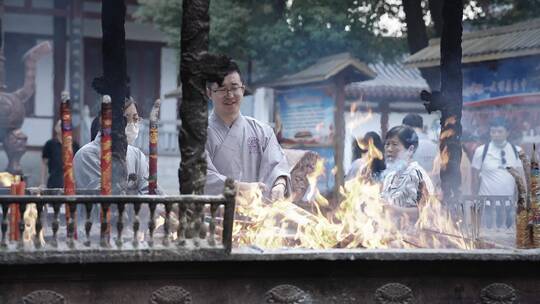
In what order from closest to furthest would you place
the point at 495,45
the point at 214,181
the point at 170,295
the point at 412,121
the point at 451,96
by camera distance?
1. the point at 170,295
2. the point at 214,181
3. the point at 451,96
4. the point at 412,121
5. the point at 495,45

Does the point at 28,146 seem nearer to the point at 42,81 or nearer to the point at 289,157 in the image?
the point at 42,81

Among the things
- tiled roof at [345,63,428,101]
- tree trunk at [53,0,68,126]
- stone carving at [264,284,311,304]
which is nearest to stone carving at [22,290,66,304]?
stone carving at [264,284,311,304]

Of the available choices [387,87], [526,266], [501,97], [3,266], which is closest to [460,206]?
[526,266]

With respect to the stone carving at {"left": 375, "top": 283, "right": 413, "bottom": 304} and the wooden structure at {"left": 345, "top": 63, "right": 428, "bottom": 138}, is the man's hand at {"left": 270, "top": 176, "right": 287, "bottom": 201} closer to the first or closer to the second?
the stone carving at {"left": 375, "top": 283, "right": 413, "bottom": 304}

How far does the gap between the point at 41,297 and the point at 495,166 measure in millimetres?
6918

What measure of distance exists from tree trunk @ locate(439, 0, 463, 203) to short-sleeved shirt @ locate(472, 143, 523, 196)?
2892 millimetres

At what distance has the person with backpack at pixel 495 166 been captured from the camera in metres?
10.1

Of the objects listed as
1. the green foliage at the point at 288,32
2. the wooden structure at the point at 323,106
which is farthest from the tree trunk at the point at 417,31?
the green foliage at the point at 288,32

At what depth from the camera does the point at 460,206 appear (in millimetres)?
6359

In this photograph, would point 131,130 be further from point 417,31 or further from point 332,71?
point 332,71

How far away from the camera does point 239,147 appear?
21.7ft

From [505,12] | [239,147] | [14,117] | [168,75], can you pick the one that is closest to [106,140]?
[239,147]

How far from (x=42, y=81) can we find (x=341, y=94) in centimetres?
1001

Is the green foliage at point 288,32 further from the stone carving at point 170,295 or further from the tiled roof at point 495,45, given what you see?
the stone carving at point 170,295
